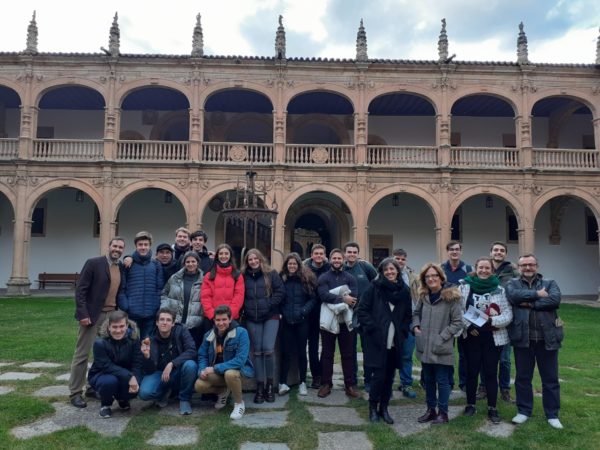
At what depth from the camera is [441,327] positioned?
4953mm

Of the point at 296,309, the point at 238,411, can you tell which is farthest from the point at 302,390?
the point at 238,411

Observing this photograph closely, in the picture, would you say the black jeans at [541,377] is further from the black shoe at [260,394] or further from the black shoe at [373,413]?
the black shoe at [260,394]

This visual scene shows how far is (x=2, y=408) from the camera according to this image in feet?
17.0

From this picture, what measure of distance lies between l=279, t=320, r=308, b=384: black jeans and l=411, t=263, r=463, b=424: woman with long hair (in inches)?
65.1

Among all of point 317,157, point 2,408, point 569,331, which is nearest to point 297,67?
point 317,157

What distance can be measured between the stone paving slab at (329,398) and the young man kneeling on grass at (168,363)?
4.81ft

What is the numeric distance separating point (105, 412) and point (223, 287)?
6.07 ft

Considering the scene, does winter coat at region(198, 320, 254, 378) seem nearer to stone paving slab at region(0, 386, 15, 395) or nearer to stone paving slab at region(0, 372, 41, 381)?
stone paving slab at region(0, 386, 15, 395)

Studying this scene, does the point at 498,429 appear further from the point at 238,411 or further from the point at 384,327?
the point at 238,411

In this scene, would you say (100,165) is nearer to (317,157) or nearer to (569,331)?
(317,157)

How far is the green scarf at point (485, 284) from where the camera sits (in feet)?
17.0

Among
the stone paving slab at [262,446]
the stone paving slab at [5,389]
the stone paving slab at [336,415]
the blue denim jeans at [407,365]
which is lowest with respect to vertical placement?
the stone paving slab at [336,415]

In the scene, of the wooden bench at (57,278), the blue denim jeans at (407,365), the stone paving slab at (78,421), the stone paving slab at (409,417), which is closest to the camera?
the stone paving slab at (78,421)

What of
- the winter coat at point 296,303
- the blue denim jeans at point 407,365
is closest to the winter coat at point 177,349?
the winter coat at point 296,303
